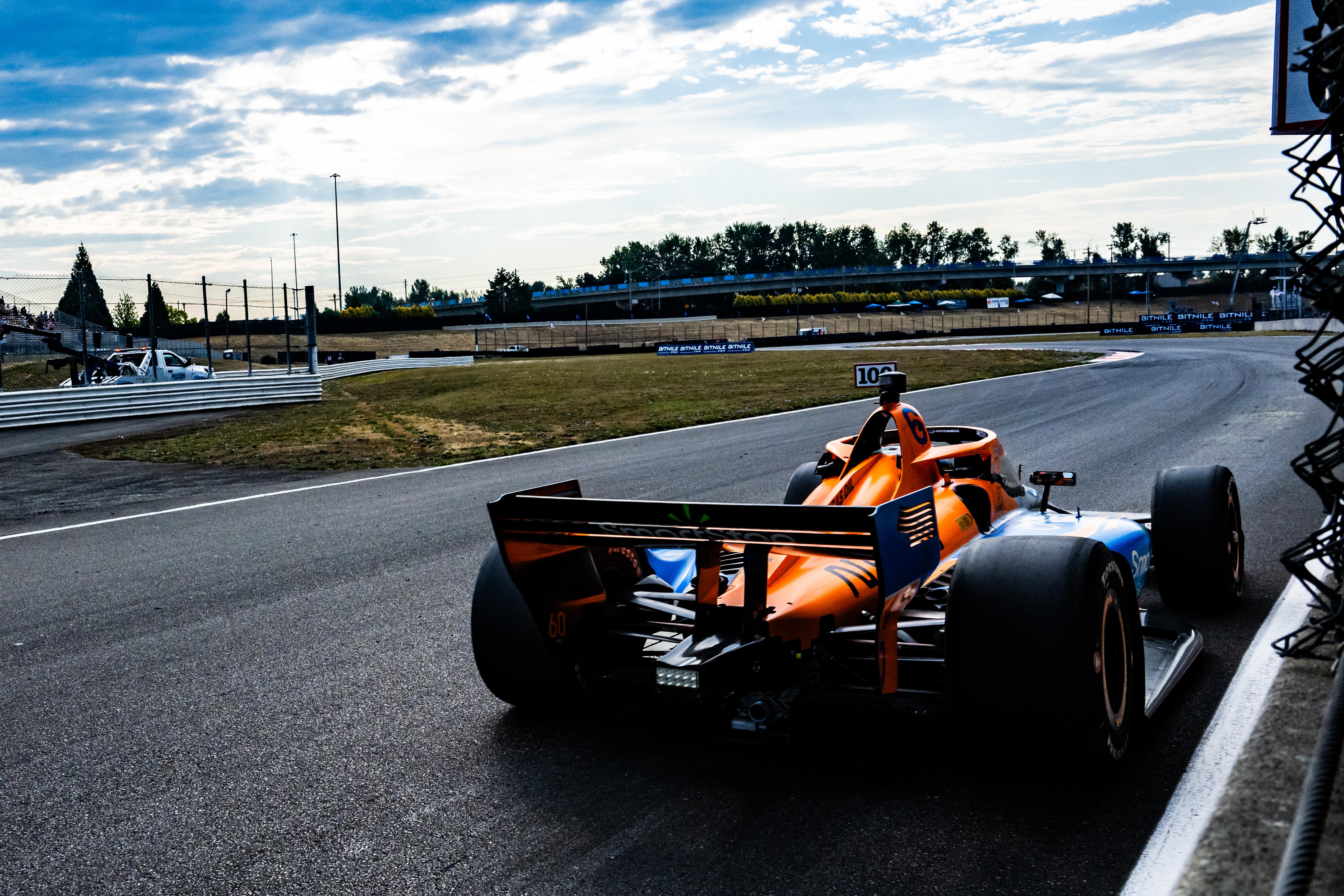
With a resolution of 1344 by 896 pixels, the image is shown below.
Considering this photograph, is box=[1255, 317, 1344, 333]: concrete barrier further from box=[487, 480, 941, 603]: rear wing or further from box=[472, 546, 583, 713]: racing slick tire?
box=[472, 546, 583, 713]: racing slick tire

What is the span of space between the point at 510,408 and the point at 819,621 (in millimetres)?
18689

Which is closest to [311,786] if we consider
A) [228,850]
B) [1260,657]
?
[228,850]

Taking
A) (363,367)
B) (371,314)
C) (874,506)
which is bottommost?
(363,367)

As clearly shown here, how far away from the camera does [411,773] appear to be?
384 centimetres

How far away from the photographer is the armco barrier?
20.5 meters

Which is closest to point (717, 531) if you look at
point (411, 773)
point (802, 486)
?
point (411, 773)

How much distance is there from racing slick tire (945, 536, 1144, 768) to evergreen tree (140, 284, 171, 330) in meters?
23.8

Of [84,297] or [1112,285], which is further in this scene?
[1112,285]

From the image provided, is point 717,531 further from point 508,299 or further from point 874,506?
point 508,299

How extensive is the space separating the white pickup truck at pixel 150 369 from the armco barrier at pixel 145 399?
61.2 inches

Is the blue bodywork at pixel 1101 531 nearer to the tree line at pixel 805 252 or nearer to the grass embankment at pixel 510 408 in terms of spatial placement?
the grass embankment at pixel 510 408

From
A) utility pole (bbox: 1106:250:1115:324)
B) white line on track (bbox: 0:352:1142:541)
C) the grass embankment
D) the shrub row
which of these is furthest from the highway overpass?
white line on track (bbox: 0:352:1142:541)

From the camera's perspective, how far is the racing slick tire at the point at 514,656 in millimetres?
4125

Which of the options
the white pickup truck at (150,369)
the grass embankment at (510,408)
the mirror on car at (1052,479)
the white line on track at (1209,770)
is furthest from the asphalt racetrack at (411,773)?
the white pickup truck at (150,369)
